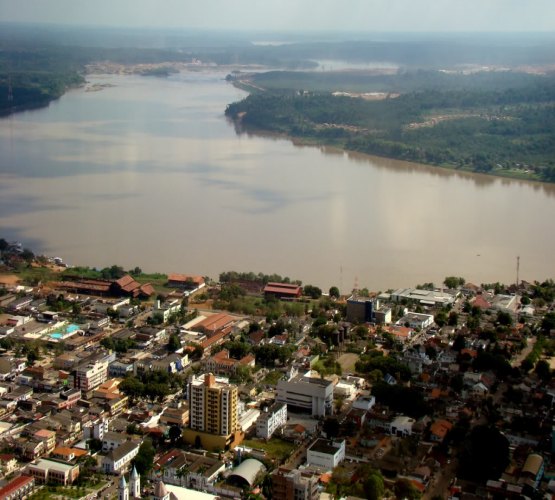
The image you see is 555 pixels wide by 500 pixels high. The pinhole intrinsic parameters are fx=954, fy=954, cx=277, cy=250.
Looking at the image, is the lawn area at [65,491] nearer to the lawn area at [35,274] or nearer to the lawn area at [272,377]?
the lawn area at [272,377]

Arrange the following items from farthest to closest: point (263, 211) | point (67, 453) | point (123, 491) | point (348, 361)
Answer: point (263, 211) < point (348, 361) < point (67, 453) < point (123, 491)

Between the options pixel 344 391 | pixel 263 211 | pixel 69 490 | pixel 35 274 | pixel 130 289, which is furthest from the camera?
pixel 263 211

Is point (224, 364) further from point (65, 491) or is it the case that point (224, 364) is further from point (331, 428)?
point (65, 491)

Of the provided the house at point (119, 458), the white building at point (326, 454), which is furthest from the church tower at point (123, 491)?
the white building at point (326, 454)

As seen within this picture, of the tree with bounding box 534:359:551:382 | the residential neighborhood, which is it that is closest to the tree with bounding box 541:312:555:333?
the residential neighborhood

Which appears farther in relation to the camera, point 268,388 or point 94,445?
point 268,388

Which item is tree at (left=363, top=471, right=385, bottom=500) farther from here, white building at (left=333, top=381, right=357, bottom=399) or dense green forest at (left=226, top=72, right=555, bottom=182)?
dense green forest at (left=226, top=72, right=555, bottom=182)

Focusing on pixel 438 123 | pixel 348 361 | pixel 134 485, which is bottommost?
pixel 348 361

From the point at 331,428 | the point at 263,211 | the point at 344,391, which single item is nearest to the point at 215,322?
the point at 344,391
